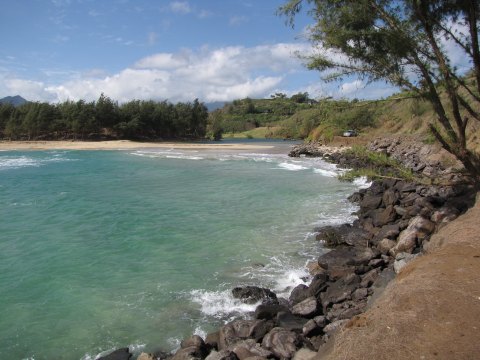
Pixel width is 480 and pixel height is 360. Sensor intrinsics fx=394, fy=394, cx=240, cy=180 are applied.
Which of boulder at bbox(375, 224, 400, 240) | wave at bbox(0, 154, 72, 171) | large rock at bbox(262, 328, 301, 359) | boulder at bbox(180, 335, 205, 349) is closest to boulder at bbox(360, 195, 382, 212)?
boulder at bbox(375, 224, 400, 240)

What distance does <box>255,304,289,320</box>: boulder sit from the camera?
7.82 meters

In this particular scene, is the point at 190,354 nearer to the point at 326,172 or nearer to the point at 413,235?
the point at 413,235

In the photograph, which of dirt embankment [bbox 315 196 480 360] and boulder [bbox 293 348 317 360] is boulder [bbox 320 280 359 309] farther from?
boulder [bbox 293 348 317 360]

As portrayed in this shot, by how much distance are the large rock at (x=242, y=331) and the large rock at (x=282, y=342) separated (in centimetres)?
38

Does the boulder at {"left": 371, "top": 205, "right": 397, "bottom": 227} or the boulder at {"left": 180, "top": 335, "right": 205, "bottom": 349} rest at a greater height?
the boulder at {"left": 371, "top": 205, "right": 397, "bottom": 227}

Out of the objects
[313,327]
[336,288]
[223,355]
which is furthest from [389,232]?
[223,355]

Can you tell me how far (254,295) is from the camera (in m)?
8.91

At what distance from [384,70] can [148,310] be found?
767 centimetres

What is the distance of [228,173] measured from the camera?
32.8 m

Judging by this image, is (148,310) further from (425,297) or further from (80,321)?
(425,297)

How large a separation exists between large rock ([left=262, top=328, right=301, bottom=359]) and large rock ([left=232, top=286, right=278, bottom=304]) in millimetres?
2020

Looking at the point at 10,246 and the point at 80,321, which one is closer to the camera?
the point at 80,321

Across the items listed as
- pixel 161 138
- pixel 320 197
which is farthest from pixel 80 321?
pixel 161 138

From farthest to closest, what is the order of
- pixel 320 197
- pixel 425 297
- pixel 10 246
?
1. pixel 320 197
2. pixel 10 246
3. pixel 425 297
